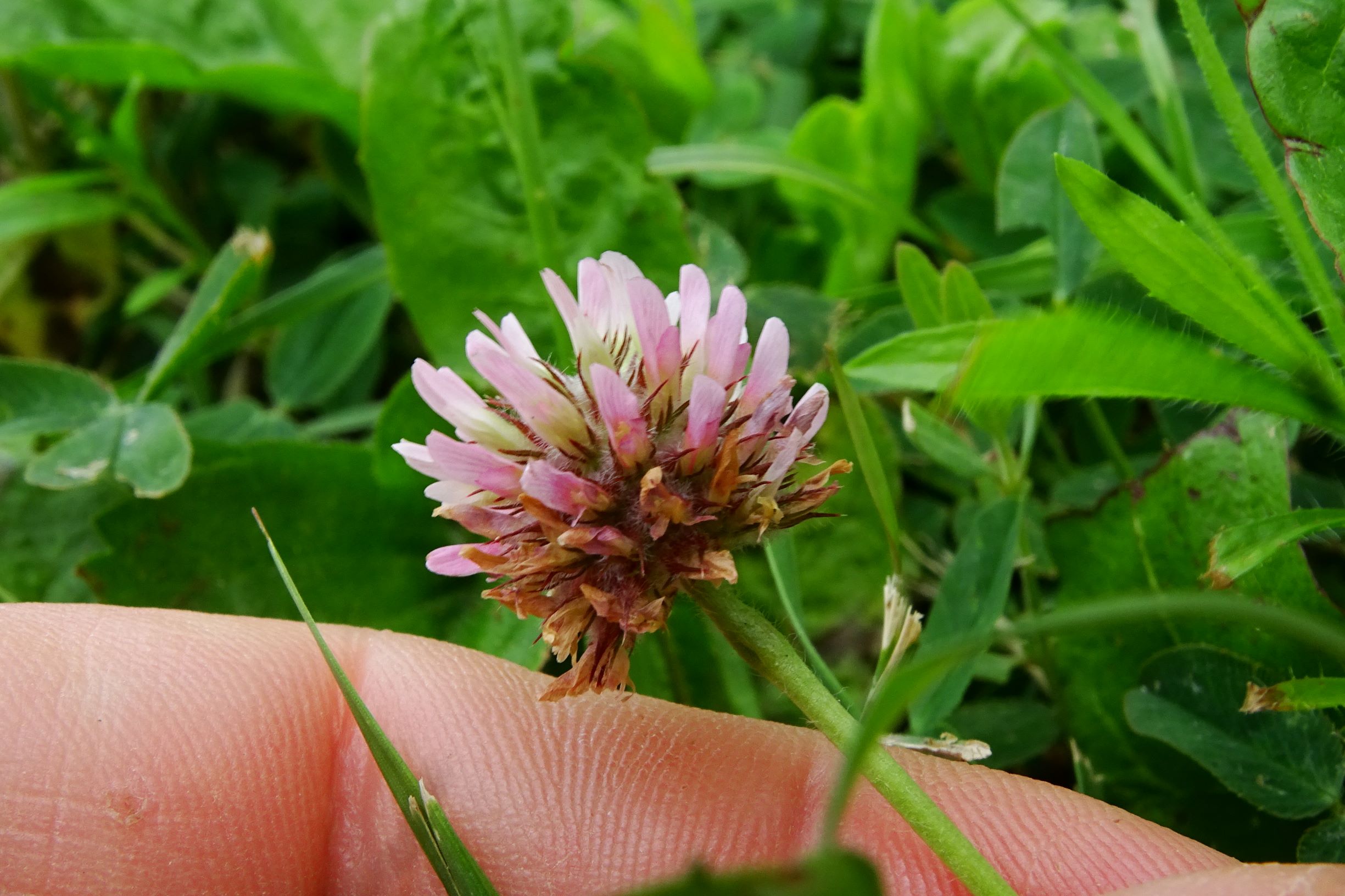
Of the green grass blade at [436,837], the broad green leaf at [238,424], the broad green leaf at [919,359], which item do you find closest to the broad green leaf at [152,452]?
the broad green leaf at [238,424]

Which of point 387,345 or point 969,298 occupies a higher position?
point 969,298

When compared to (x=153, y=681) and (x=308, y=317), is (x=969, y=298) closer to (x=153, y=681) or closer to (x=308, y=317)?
(x=153, y=681)

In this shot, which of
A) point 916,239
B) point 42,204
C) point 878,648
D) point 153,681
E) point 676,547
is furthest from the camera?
point 42,204

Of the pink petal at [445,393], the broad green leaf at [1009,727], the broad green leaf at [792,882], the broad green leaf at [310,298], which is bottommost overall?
the broad green leaf at [1009,727]

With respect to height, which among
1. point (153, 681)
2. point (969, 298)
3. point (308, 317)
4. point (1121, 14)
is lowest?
point (153, 681)

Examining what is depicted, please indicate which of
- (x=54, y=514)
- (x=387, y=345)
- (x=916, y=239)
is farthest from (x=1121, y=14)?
(x=54, y=514)

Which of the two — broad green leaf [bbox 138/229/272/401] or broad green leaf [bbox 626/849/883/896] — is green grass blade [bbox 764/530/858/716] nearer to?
broad green leaf [bbox 626/849/883/896]

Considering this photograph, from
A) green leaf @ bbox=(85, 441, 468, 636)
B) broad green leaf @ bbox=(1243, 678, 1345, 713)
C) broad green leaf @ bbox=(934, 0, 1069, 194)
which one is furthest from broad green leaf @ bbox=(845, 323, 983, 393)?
broad green leaf @ bbox=(934, 0, 1069, 194)

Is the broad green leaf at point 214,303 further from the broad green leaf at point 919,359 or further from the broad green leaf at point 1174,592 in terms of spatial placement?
the broad green leaf at point 1174,592
